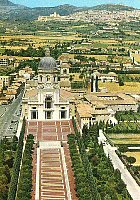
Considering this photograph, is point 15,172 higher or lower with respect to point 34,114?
higher

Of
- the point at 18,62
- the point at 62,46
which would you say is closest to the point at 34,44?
the point at 62,46

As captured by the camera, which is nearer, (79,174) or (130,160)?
(79,174)

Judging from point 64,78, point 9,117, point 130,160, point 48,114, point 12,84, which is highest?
point 64,78

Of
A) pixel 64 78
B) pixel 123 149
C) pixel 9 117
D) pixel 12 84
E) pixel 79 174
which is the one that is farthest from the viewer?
pixel 12 84

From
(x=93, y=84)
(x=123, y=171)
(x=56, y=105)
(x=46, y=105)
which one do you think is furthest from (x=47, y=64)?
(x=123, y=171)

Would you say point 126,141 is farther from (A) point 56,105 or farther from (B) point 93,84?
(B) point 93,84

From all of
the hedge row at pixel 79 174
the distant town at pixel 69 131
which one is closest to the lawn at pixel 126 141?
the distant town at pixel 69 131
